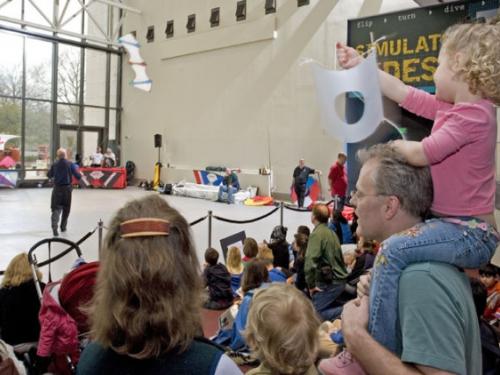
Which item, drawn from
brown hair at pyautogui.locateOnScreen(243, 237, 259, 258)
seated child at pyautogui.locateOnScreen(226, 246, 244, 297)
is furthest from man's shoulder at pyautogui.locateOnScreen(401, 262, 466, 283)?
seated child at pyautogui.locateOnScreen(226, 246, 244, 297)

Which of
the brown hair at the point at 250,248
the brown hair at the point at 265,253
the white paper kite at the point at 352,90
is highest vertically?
the white paper kite at the point at 352,90

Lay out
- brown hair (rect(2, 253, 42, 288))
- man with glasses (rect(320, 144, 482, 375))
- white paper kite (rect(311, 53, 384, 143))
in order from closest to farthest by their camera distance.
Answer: man with glasses (rect(320, 144, 482, 375)) < white paper kite (rect(311, 53, 384, 143)) < brown hair (rect(2, 253, 42, 288))

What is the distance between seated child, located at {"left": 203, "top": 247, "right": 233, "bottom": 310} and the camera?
5.29m

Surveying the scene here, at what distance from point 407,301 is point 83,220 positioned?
10905 mm

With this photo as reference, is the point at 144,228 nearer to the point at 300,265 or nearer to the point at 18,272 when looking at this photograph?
the point at 18,272

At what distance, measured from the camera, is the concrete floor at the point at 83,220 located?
7875 millimetres

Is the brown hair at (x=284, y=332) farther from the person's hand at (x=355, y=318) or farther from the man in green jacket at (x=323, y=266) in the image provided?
the man in green jacket at (x=323, y=266)

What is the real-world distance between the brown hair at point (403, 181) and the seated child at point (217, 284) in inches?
163

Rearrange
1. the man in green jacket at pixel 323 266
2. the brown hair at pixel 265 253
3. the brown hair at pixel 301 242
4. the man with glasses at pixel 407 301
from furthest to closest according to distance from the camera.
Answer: the brown hair at pixel 301 242 → the brown hair at pixel 265 253 → the man in green jacket at pixel 323 266 → the man with glasses at pixel 407 301

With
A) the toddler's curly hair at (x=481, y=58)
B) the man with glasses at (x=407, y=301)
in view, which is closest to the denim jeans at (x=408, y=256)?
the man with glasses at (x=407, y=301)

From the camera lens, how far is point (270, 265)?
579 centimetres

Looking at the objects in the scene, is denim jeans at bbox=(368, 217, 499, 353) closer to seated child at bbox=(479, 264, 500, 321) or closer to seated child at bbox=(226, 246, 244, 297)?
seated child at bbox=(479, 264, 500, 321)

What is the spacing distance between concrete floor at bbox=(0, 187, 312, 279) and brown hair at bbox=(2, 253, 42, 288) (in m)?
2.22

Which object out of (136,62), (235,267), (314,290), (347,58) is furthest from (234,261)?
(347,58)
